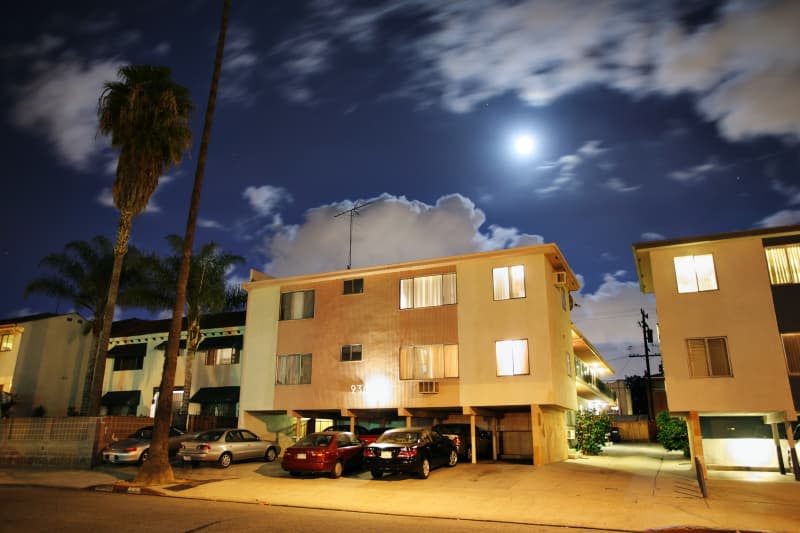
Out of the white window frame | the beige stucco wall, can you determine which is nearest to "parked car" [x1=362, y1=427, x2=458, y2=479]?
the beige stucco wall

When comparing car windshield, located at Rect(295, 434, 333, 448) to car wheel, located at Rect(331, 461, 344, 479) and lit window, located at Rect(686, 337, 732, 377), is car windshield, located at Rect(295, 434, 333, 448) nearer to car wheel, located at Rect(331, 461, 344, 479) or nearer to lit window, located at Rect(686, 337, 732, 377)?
car wheel, located at Rect(331, 461, 344, 479)

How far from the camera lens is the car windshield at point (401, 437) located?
18500 mm

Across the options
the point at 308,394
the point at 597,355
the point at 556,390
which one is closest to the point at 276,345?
the point at 308,394

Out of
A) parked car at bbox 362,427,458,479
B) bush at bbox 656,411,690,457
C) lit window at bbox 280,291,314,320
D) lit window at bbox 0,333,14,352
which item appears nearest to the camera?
parked car at bbox 362,427,458,479

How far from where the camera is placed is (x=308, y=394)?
26.5m

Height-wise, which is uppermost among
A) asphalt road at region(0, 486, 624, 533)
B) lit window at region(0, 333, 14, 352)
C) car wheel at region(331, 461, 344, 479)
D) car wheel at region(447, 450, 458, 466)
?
lit window at region(0, 333, 14, 352)

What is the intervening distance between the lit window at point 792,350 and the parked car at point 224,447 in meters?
18.6

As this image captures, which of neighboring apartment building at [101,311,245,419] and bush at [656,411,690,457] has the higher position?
neighboring apartment building at [101,311,245,419]

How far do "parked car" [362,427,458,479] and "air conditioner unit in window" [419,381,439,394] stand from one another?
430 centimetres

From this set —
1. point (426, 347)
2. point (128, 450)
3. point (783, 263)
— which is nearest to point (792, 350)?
point (783, 263)

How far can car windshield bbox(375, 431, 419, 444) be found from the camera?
18500 millimetres

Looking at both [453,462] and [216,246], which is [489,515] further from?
[216,246]

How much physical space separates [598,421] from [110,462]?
69.5 ft

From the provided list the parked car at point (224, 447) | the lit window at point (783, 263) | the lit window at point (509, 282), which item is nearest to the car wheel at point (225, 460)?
the parked car at point (224, 447)
